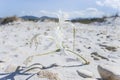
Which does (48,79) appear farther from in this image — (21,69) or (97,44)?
(97,44)

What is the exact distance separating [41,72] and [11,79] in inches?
12.0

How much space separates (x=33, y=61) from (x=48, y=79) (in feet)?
2.44

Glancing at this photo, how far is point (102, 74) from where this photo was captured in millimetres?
3279

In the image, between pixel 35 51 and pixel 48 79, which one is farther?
pixel 35 51

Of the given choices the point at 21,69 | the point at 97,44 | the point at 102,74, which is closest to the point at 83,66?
the point at 102,74

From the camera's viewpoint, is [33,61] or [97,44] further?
[97,44]

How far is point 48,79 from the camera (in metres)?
3.15

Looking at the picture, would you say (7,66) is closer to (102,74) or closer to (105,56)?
(102,74)

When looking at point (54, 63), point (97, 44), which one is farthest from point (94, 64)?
point (97, 44)

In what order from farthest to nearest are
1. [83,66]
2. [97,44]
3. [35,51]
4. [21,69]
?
[97,44] < [35,51] < [83,66] < [21,69]

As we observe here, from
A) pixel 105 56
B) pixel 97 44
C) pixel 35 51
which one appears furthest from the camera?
pixel 97 44

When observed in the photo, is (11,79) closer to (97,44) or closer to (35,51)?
(35,51)

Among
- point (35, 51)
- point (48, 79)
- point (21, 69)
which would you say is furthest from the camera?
point (35, 51)

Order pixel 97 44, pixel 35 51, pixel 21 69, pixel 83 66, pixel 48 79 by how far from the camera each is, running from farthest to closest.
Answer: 1. pixel 97 44
2. pixel 35 51
3. pixel 83 66
4. pixel 21 69
5. pixel 48 79
